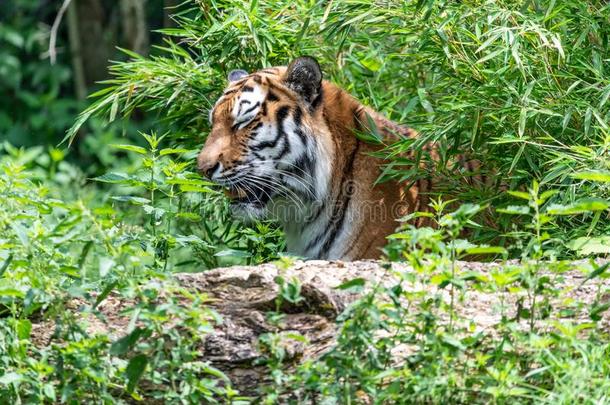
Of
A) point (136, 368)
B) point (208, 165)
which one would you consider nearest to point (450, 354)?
point (136, 368)

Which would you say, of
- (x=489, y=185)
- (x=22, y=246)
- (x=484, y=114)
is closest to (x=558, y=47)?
(x=484, y=114)

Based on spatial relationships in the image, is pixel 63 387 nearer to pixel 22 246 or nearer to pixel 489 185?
pixel 22 246

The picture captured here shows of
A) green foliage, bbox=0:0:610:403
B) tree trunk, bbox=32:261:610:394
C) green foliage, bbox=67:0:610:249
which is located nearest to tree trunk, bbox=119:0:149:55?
green foliage, bbox=0:0:610:403

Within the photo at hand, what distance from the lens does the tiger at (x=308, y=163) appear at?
4.87 metres

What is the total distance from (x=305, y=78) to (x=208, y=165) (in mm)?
576

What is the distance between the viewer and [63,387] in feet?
10.2

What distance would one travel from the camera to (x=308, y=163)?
494 cm

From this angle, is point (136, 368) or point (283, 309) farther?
point (283, 309)

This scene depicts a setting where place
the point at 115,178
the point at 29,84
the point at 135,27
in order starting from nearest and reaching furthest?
the point at 115,178 → the point at 135,27 → the point at 29,84

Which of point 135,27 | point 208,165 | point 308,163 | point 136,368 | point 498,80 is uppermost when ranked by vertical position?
point 135,27

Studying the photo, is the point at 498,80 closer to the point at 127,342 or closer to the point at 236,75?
the point at 236,75

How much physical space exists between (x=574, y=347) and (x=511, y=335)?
207 mm

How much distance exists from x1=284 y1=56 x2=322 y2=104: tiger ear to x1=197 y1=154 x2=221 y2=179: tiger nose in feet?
1.57

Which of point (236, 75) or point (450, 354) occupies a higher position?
point (236, 75)
